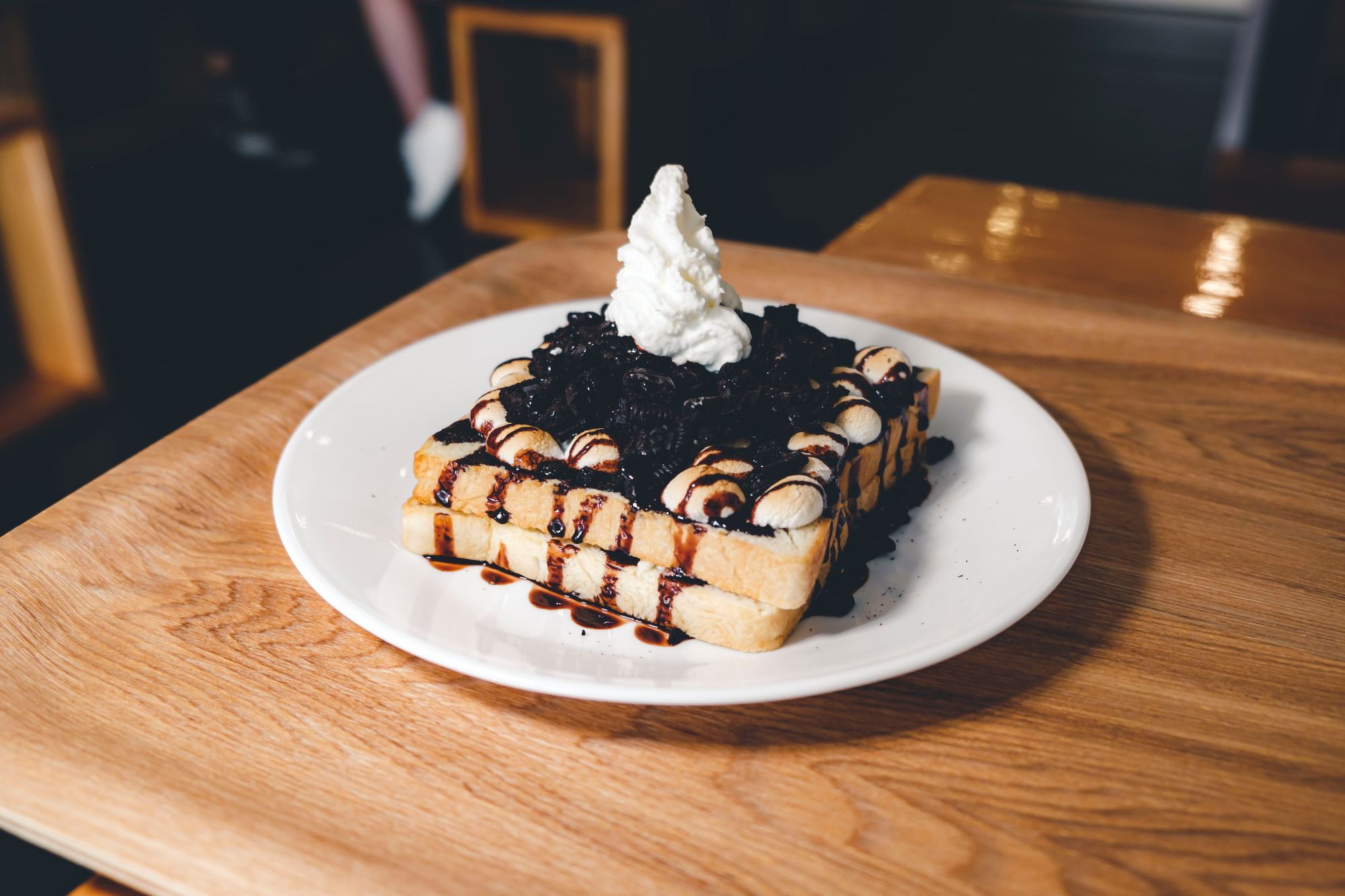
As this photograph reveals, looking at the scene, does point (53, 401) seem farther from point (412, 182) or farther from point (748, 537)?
point (748, 537)

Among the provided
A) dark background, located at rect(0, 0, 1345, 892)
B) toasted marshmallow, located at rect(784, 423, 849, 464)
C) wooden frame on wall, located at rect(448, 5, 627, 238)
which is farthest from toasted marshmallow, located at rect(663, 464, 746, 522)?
wooden frame on wall, located at rect(448, 5, 627, 238)

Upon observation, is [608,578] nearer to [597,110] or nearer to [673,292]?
[673,292]

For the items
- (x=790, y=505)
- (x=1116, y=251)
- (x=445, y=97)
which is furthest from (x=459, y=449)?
(x=445, y=97)

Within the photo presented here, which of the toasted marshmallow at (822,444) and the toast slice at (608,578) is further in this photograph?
the toasted marshmallow at (822,444)

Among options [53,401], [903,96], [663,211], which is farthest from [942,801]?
[903,96]

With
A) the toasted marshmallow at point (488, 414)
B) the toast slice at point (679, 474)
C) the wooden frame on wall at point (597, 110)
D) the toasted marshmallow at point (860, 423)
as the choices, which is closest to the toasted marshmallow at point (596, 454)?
the toast slice at point (679, 474)

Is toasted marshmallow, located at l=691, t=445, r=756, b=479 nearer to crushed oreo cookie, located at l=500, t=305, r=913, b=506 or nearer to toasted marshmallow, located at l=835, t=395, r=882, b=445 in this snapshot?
crushed oreo cookie, located at l=500, t=305, r=913, b=506

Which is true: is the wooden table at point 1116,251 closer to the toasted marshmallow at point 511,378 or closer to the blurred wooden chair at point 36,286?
the toasted marshmallow at point 511,378
